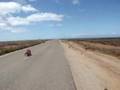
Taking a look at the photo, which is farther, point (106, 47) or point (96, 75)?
point (106, 47)

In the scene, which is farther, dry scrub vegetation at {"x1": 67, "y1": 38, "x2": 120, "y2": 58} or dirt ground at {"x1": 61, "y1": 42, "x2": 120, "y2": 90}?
dry scrub vegetation at {"x1": 67, "y1": 38, "x2": 120, "y2": 58}

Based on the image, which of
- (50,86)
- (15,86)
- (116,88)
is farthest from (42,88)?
(116,88)

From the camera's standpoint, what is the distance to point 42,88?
899 centimetres

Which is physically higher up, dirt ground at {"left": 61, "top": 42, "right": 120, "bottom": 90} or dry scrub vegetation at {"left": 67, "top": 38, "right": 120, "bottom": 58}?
dirt ground at {"left": 61, "top": 42, "right": 120, "bottom": 90}

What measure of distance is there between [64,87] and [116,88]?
7.71 ft

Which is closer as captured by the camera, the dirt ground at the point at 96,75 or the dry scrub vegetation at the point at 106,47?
the dirt ground at the point at 96,75

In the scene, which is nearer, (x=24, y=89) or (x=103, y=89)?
(x=24, y=89)

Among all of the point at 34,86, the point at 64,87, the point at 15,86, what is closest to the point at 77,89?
the point at 64,87

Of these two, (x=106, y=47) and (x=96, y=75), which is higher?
(x=96, y=75)

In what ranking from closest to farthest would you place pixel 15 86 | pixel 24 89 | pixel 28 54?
pixel 24 89, pixel 15 86, pixel 28 54

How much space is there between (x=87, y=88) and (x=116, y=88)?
1.37 m

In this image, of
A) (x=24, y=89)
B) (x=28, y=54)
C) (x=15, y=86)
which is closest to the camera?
(x=24, y=89)

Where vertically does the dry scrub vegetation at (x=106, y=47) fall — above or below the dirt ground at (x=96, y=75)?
below

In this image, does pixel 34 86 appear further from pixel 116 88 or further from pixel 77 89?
pixel 116 88
